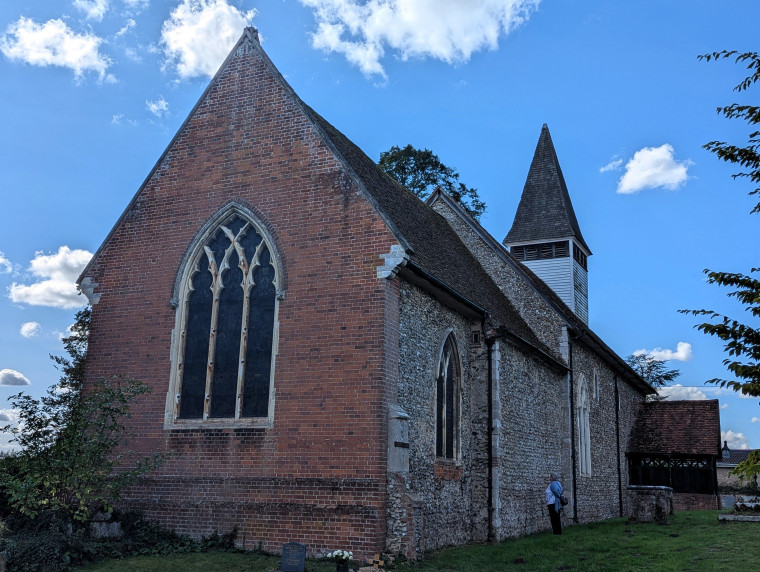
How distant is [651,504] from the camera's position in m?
21.3

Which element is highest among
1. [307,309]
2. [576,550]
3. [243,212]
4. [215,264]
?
[243,212]

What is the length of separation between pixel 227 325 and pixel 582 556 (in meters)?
8.58

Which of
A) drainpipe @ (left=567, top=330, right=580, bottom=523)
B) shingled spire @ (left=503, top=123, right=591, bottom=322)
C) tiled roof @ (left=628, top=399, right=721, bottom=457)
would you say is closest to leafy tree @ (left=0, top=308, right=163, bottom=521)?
drainpipe @ (left=567, top=330, right=580, bottom=523)

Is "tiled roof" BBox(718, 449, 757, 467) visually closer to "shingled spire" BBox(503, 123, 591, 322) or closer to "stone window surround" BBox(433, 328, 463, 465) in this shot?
"shingled spire" BBox(503, 123, 591, 322)

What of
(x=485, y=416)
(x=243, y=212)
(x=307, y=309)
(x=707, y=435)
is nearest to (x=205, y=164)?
(x=243, y=212)

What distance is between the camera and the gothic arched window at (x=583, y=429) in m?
24.9

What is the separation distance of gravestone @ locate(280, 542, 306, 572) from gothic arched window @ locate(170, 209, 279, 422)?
3.33 metres

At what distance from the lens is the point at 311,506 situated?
13.1m

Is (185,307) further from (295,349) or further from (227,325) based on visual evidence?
(295,349)

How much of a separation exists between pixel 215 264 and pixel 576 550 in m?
9.78

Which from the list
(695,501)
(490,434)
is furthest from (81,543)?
(695,501)

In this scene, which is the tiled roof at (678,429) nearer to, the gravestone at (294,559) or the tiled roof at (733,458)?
the gravestone at (294,559)

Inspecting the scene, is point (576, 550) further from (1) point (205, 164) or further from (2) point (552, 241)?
(2) point (552, 241)

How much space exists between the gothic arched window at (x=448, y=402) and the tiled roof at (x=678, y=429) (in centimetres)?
1783
